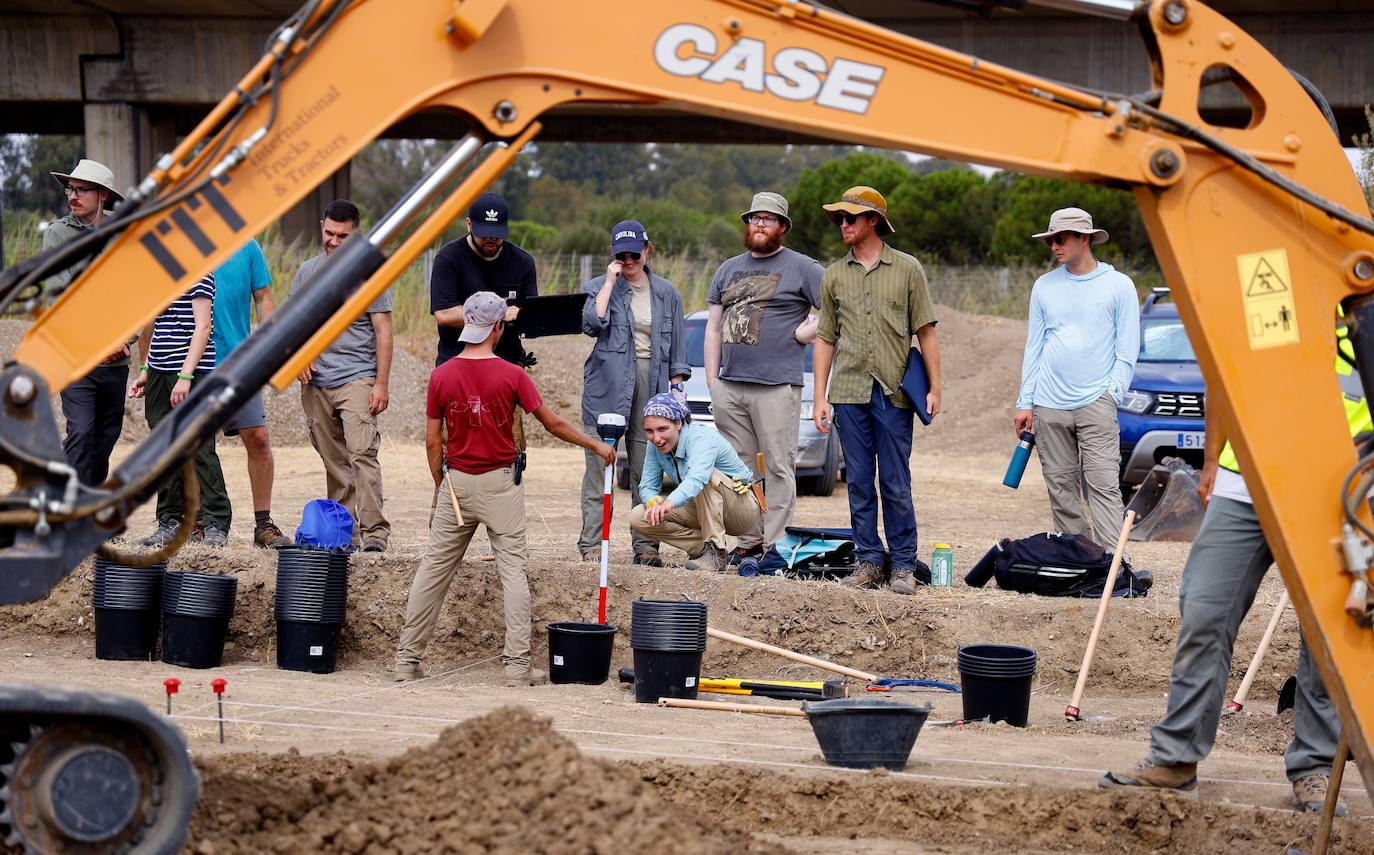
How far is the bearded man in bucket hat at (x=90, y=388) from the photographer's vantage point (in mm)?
Answer: 9383

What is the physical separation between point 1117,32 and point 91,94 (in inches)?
553

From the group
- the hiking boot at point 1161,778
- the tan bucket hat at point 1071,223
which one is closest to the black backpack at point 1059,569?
the tan bucket hat at point 1071,223

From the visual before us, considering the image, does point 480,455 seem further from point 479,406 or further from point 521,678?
point 521,678

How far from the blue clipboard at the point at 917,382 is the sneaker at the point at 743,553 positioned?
1.44m

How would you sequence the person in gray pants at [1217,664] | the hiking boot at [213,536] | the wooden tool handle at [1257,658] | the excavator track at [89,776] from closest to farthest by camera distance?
the excavator track at [89,776] → the person in gray pants at [1217,664] → the wooden tool handle at [1257,658] → the hiking boot at [213,536]

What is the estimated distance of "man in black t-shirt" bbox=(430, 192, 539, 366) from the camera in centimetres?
964

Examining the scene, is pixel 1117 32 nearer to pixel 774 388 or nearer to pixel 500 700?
pixel 774 388

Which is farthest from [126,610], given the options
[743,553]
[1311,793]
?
[1311,793]

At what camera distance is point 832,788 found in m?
Result: 6.23

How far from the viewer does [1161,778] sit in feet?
20.6

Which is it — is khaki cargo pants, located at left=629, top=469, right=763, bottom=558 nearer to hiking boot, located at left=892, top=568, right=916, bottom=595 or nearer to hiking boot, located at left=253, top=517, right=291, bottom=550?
hiking boot, located at left=892, top=568, right=916, bottom=595

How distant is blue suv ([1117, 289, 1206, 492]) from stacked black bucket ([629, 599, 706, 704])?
284 inches

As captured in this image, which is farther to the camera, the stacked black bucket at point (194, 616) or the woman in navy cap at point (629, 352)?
the woman in navy cap at point (629, 352)

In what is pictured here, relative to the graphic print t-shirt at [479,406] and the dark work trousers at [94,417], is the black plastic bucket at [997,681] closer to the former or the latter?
the graphic print t-shirt at [479,406]
